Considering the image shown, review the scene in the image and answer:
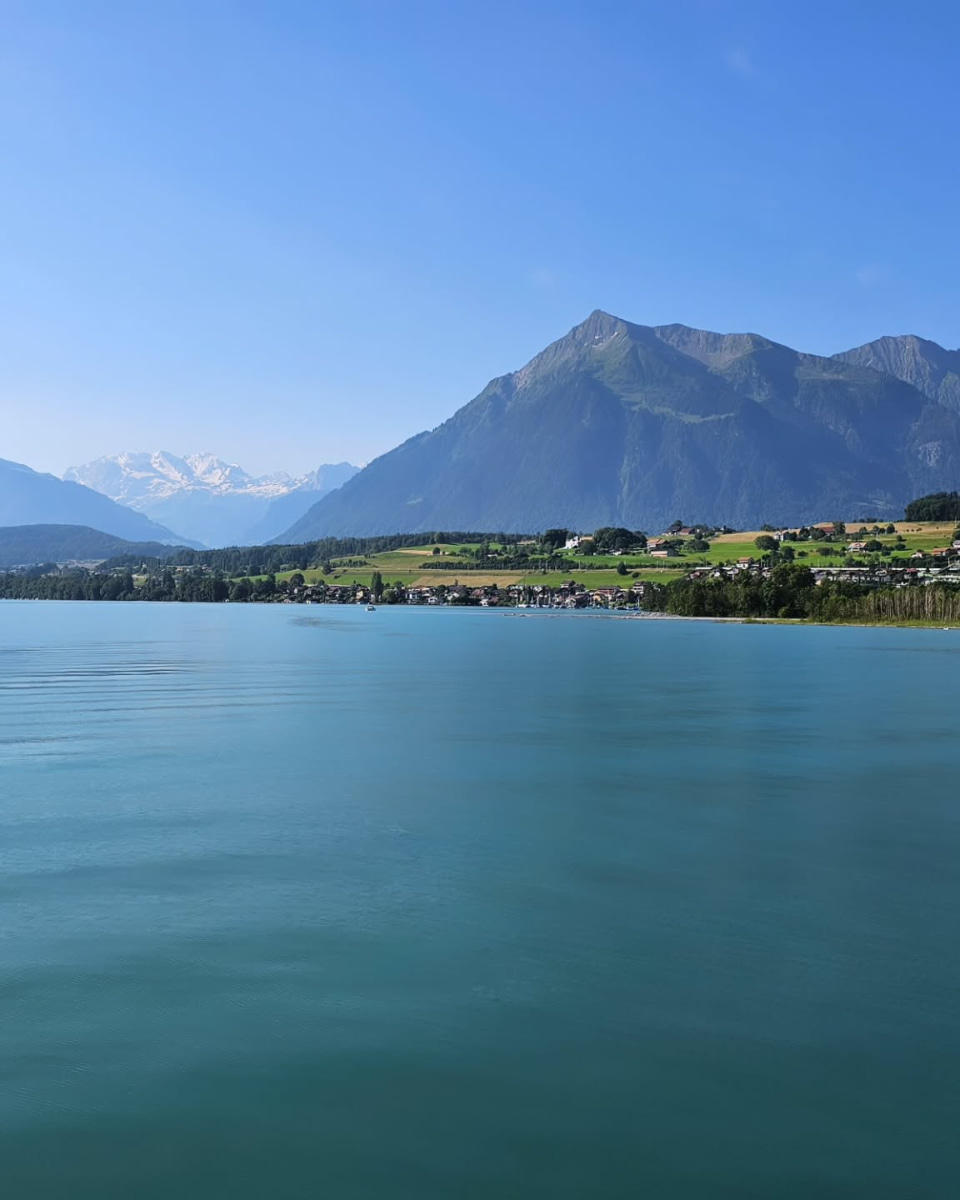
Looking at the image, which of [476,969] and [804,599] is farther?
[804,599]

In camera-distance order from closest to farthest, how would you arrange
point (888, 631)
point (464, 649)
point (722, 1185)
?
point (722, 1185), point (464, 649), point (888, 631)

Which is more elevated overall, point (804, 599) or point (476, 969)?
point (804, 599)

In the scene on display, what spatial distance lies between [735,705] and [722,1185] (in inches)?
1494

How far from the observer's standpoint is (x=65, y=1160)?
32.2 ft

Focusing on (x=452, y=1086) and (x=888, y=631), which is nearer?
(x=452, y=1086)

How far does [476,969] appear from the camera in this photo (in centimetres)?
1433

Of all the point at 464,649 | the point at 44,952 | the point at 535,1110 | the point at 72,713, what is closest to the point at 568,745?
the point at 72,713

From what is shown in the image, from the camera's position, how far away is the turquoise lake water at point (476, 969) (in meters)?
9.98

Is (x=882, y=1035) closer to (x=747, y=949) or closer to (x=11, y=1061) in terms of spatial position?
(x=747, y=949)

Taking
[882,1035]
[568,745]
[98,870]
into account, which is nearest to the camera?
[882,1035]

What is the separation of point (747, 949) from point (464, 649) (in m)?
69.5

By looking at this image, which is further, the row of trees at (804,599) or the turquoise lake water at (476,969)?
the row of trees at (804,599)

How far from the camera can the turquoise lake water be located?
9977mm

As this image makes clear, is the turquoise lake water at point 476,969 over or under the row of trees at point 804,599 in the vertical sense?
under
